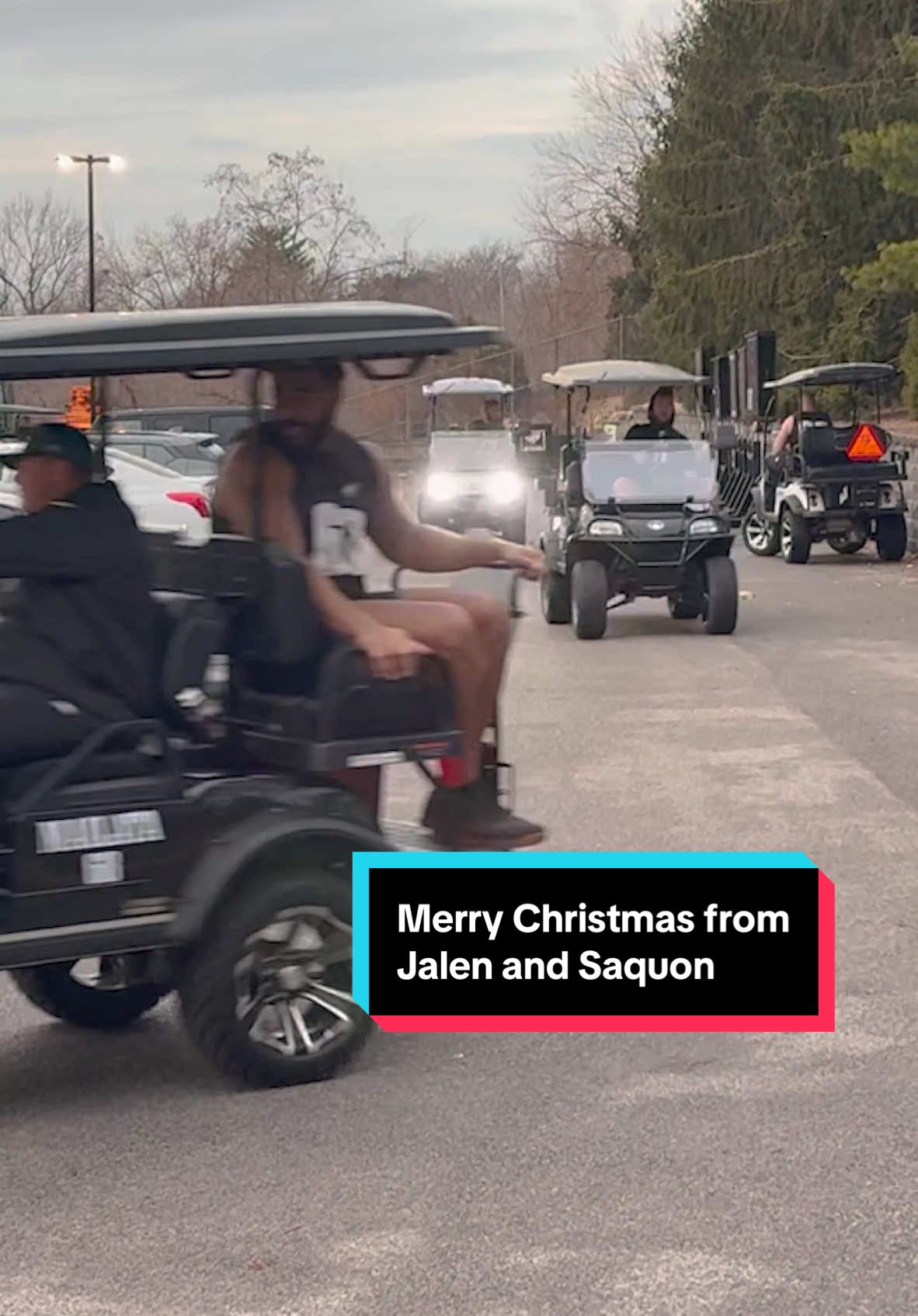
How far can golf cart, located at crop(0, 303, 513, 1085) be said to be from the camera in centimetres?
493

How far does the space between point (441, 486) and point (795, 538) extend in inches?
213

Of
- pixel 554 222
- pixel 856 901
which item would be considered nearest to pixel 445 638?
pixel 856 901

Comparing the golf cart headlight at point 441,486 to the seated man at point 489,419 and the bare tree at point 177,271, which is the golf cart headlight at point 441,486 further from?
the bare tree at point 177,271

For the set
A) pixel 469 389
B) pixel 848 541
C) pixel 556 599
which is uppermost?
pixel 469 389

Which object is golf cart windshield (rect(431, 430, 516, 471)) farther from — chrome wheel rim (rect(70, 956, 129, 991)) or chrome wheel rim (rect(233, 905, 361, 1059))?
chrome wheel rim (rect(233, 905, 361, 1059))

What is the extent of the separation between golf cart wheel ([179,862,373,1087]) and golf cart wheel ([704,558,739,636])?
10.6m

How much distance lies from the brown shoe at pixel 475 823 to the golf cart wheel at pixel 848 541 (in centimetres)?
1788

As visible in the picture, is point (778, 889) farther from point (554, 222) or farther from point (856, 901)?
point (554, 222)

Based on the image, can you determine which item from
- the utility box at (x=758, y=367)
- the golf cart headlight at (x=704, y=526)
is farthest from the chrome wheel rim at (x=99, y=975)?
the utility box at (x=758, y=367)

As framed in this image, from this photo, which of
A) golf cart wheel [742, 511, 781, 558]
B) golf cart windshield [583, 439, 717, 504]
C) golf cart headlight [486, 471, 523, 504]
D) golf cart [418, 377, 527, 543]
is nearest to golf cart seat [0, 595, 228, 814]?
golf cart windshield [583, 439, 717, 504]

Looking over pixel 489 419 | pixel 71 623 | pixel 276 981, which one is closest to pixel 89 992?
pixel 276 981

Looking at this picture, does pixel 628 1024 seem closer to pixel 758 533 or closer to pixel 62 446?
pixel 62 446

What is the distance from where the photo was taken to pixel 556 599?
16.6 metres

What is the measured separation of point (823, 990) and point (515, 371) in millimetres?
43796
